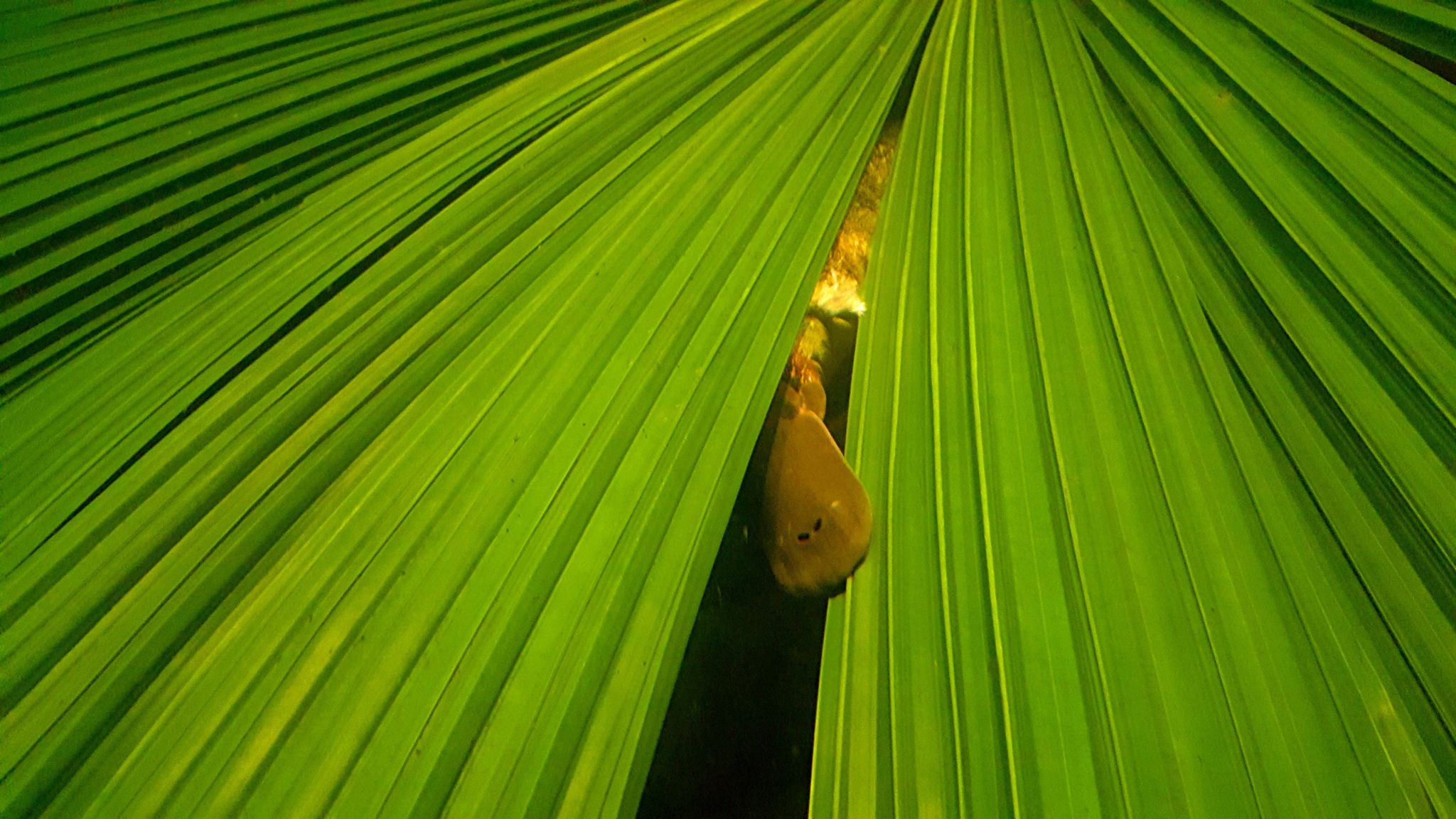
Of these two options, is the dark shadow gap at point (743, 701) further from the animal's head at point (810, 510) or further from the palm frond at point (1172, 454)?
the palm frond at point (1172, 454)

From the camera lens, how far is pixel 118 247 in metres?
0.67

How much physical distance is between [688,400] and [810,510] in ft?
0.49

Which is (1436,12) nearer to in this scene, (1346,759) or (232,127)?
(1346,759)

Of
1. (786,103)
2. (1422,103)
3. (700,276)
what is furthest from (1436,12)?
(700,276)

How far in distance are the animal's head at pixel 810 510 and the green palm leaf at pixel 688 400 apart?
0.03 meters

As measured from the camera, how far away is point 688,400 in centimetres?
53

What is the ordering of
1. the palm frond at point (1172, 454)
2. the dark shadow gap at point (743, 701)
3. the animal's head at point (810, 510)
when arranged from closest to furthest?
the palm frond at point (1172, 454) < the animal's head at point (810, 510) < the dark shadow gap at point (743, 701)

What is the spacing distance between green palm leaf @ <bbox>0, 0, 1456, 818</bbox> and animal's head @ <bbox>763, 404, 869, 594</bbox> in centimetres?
3

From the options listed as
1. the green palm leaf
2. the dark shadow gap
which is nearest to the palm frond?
the green palm leaf

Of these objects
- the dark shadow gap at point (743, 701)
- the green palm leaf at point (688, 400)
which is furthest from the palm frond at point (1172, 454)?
the dark shadow gap at point (743, 701)

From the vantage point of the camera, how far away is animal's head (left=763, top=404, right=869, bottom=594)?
53 centimetres

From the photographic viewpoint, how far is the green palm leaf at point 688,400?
0.40 m

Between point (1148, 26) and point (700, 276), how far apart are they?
1.90ft

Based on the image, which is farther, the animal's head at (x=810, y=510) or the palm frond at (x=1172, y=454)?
the animal's head at (x=810, y=510)
